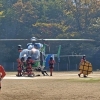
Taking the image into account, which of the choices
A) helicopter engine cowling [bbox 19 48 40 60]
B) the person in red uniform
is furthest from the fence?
the person in red uniform

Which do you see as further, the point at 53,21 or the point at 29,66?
the point at 53,21

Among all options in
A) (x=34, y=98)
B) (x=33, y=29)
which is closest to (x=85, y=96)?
(x=34, y=98)

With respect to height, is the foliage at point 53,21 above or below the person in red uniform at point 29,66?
above

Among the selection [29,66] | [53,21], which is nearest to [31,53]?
[29,66]

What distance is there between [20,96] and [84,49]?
46.9m

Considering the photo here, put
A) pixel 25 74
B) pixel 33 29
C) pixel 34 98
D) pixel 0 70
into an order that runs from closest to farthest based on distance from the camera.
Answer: pixel 34 98
pixel 0 70
pixel 25 74
pixel 33 29

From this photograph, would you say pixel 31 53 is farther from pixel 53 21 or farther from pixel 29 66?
pixel 53 21

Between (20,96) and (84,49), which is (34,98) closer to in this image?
(20,96)

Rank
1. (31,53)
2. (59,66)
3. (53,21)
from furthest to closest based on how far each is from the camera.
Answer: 1. (53,21)
2. (59,66)
3. (31,53)

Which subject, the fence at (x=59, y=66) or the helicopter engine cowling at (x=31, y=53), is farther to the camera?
the fence at (x=59, y=66)

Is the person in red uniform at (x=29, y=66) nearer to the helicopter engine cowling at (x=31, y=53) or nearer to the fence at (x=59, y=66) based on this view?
the helicopter engine cowling at (x=31, y=53)

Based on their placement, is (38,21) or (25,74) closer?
(25,74)

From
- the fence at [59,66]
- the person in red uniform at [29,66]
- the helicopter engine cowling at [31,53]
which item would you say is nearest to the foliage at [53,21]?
the fence at [59,66]

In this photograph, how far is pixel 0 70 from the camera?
54.3 ft
